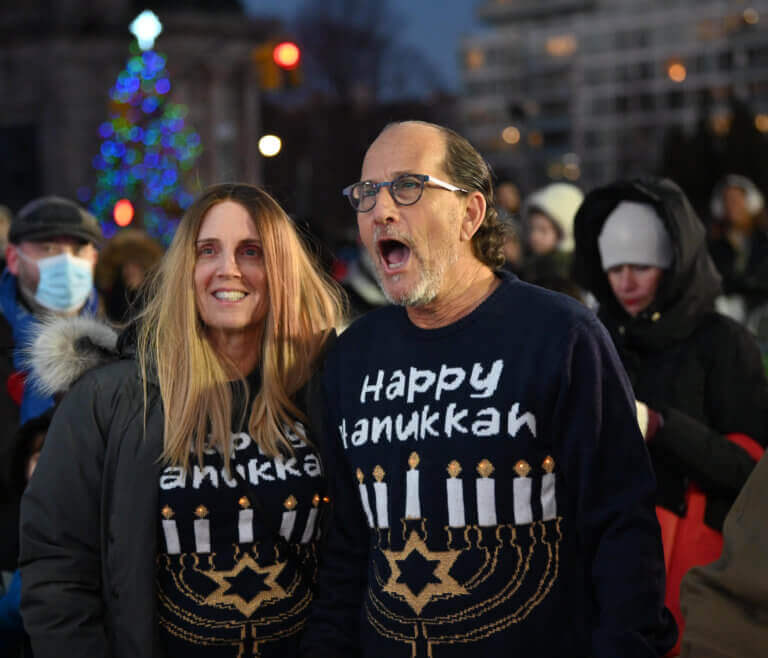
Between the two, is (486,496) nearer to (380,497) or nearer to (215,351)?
(380,497)

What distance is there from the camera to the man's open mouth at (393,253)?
10.3 feet

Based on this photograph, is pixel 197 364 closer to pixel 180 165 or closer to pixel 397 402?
pixel 397 402

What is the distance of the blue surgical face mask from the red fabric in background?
3.44m

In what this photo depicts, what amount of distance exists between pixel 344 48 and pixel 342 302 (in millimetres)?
41577

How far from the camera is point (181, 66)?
33.3 metres

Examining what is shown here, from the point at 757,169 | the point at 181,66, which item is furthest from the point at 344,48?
the point at 757,169

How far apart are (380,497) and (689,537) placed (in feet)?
4.18

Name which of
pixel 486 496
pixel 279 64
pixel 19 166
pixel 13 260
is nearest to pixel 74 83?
pixel 19 166

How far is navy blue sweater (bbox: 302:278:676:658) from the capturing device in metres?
2.87

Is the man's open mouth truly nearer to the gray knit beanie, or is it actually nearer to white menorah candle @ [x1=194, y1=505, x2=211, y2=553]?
white menorah candle @ [x1=194, y1=505, x2=211, y2=553]

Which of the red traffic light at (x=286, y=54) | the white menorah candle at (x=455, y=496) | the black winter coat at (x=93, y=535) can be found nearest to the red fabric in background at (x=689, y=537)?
the white menorah candle at (x=455, y=496)

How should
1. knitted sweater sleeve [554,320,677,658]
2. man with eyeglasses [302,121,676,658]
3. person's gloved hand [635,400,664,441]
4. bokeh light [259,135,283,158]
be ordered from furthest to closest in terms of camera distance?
bokeh light [259,135,283,158]
person's gloved hand [635,400,664,441]
man with eyeglasses [302,121,676,658]
knitted sweater sleeve [554,320,677,658]

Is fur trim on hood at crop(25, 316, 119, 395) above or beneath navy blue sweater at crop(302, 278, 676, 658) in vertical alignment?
above

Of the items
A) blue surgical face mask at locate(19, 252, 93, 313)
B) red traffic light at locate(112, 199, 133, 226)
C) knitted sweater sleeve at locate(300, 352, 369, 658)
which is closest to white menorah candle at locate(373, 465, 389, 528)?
knitted sweater sleeve at locate(300, 352, 369, 658)
